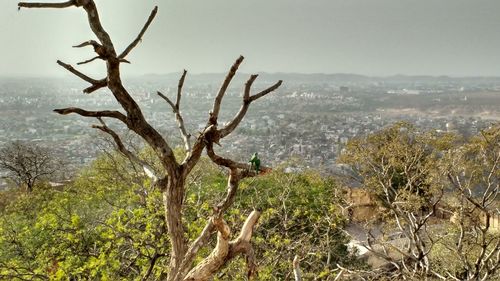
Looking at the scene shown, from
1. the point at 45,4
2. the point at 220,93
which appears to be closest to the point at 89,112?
Answer: the point at 45,4

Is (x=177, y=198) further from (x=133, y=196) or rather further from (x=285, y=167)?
(x=285, y=167)

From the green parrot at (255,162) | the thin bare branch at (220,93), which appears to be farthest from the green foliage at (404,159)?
the thin bare branch at (220,93)

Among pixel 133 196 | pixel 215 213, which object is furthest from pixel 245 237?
pixel 133 196

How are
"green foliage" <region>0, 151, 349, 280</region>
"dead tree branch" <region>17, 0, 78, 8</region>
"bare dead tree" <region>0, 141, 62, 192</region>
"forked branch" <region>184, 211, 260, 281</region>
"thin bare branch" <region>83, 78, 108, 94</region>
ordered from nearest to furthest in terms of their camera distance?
"dead tree branch" <region>17, 0, 78, 8</region>, "thin bare branch" <region>83, 78, 108, 94</region>, "forked branch" <region>184, 211, 260, 281</region>, "green foliage" <region>0, 151, 349, 280</region>, "bare dead tree" <region>0, 141, 62, 192</region>

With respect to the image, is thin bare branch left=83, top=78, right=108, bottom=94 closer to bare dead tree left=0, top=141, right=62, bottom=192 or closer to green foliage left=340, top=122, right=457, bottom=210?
green foliage left=340, top=122, right=457, bottom=210

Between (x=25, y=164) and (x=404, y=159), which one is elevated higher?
(x=404, y=159)

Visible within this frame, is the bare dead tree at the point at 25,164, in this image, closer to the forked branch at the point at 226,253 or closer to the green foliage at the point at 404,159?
the green foliage at the point at 404,159

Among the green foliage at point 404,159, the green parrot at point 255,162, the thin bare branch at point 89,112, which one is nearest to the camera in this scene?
the thin bare branch at point 89,112

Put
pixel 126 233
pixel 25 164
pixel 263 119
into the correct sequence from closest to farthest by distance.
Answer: pixel 126 233 → pixel 25 164 → pixel 263 119

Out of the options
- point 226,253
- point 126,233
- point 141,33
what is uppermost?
point 141,33

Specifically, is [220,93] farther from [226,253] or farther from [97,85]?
[226,253]

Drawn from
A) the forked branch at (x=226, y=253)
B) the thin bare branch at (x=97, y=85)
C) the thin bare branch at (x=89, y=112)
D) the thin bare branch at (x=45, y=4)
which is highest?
the thin bare branch at (x=45, y=4)

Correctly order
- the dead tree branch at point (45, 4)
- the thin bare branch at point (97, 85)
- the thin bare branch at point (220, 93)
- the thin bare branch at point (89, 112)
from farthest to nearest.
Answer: the thin bare branch at point (220, 93) → the thin bare branch at point (97, 85) → the thin bare branch at point (89, 112) → the dead tree branch at point (45, 4)

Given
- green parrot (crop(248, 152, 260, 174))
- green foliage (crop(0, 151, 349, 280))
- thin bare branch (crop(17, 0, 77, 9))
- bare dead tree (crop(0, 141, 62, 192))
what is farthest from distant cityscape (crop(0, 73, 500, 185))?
thin bare branch (crop(17, 0, 77, 9))
